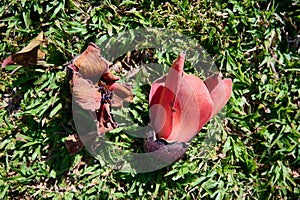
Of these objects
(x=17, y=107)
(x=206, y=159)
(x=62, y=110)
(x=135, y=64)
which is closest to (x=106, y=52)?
(x=135, y=64)

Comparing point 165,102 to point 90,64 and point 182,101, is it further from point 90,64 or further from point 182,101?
point 90,64

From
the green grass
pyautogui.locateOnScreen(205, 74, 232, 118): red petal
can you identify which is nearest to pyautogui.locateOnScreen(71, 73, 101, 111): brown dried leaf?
the green grass

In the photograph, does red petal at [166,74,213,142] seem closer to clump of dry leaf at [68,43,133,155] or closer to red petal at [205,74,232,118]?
red petal at [205,74,232,118]

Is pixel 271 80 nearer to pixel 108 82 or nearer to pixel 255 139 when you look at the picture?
pixel 255 139

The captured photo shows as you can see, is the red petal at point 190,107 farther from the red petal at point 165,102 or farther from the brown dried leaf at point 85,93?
the brown dried leaf at point 85,93

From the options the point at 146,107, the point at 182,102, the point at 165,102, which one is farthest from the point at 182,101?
the point at 146,107

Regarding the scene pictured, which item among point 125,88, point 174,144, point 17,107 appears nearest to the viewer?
point 174,144

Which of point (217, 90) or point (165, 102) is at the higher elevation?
point (217, 90)
